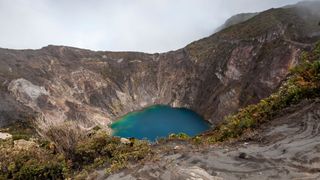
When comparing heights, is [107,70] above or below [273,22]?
below

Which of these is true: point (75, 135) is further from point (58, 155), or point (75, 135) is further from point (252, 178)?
point (252, 178)

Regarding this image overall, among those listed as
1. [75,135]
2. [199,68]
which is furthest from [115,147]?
[199,68]

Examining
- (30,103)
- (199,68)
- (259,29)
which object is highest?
(259,29)

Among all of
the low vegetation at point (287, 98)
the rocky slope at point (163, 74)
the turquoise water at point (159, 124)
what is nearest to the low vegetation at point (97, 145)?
the low vegetation at point (287, 98)

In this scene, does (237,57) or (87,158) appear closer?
(87,158)

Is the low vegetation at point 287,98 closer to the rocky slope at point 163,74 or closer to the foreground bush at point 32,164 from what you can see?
the foreground bush at point 32,164

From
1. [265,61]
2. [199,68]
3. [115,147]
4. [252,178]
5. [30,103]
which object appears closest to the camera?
[252,178]

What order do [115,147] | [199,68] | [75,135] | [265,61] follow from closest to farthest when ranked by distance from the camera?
[115,147], [75,135], [265,61], [199,68]

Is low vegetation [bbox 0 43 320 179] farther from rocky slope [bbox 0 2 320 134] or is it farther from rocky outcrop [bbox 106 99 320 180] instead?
rocky slope [bbox 0 2 320 134]

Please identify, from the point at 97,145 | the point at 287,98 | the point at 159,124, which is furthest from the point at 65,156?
the point at 159,124
